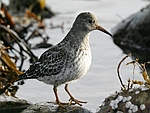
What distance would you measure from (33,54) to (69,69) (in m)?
2.74

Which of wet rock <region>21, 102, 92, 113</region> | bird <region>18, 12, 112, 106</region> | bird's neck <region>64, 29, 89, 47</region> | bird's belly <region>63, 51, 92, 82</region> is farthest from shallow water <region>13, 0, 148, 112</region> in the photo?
bird's neck <region>64, 29, 89, 47</region>

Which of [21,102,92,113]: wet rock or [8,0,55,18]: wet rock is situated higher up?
[8,0,55,18]: wet rock

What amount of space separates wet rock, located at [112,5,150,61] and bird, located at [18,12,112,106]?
10.6ft

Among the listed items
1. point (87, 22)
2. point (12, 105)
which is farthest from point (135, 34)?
point (12, 105)

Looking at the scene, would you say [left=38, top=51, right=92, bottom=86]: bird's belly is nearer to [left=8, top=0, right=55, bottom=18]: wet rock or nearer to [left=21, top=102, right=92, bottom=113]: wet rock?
[left=21, top=102, right=92, bottom=113]: wet rock

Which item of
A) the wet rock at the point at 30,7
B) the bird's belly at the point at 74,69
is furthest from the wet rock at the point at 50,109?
the wet rock at the point at 30,7

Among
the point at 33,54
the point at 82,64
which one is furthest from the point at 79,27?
the point at 33,54

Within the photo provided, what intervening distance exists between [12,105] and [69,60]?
1.14 meters

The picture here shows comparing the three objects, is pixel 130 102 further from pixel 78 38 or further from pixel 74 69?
pixel 78 38

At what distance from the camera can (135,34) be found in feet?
33.9

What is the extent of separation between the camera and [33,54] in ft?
29.2

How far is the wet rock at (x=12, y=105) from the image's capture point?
691 centimetres

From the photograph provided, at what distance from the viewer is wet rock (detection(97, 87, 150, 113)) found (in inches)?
215

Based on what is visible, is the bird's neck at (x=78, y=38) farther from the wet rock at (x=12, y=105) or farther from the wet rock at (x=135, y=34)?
the wet rock at (x=135, y=34)
